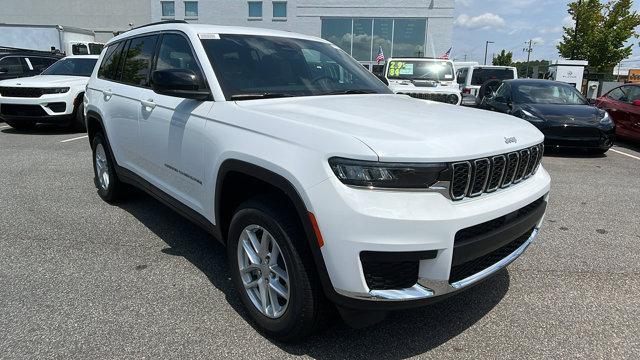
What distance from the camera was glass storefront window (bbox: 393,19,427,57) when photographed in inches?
1403

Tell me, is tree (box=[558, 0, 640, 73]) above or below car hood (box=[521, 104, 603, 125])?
above

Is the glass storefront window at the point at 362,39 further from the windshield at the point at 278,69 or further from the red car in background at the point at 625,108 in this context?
the windshield at the point at 278,69

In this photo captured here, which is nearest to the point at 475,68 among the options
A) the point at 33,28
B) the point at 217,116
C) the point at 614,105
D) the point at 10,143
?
the point at 614,105

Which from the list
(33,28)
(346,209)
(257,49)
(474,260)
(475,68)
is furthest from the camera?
(33,28)

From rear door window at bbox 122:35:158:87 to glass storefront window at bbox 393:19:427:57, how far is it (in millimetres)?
33037

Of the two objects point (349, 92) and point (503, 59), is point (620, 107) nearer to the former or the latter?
point (349, 92)

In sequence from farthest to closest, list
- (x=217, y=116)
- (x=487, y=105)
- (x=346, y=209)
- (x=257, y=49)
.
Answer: (x=487, y=105) → (x=257, y=49) → (x=217, y=116) → (x=346, y=209)

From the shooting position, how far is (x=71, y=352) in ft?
8.57

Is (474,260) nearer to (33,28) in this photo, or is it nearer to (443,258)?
(443,258)

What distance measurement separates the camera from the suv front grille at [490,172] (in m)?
2.32

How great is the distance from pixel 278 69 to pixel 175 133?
0.87 meters

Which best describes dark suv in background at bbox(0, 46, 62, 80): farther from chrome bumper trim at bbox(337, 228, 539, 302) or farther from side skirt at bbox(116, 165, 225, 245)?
chrome bumper trim at bbox(337, 228, 539, 302)

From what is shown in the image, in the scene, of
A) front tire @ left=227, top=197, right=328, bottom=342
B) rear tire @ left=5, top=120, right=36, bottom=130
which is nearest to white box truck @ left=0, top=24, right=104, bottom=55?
rear tire @ left=5, top=120, right=36, bottom=130

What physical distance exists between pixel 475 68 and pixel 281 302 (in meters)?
17.1
